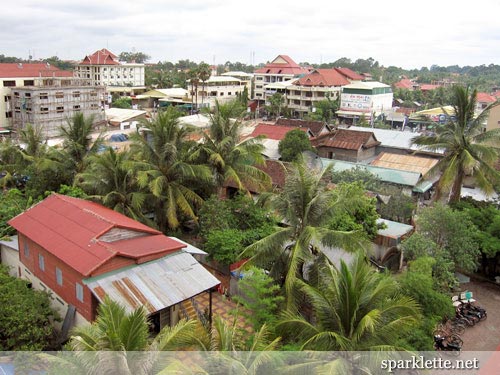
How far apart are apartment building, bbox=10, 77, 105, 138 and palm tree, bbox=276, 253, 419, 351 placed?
146ft

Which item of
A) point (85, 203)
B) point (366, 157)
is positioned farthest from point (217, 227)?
point (366, 157)

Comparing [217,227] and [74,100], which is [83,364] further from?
[74,100]

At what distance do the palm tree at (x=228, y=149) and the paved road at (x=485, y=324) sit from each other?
35.0 ft

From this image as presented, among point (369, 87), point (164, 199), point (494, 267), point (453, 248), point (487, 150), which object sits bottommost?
point (494, 267)

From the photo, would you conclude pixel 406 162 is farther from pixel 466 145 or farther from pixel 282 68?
pixel 282 68

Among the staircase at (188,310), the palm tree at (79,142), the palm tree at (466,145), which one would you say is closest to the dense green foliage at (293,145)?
the palm tree at (466,145)

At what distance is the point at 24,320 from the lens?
1228 cm

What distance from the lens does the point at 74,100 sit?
55125 mm

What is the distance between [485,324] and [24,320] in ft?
50.5

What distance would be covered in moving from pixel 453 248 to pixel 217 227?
980cm

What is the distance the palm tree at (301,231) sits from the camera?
12695 mm

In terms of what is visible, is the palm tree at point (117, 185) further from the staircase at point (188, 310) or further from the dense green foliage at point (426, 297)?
the dense green foliage at point (426, 297)

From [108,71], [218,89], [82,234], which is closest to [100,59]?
[108,71]

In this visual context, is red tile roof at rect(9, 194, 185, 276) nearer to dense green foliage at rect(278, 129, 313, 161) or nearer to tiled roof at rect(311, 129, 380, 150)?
dense green foliage at rect(278, 129, 313, 161)
